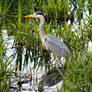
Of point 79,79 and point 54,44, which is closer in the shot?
point 79,79

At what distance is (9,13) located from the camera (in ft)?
23.1

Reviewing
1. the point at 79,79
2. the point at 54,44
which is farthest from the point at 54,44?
the point at 79,79

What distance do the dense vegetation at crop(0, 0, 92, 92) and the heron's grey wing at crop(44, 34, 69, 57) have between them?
0.11m

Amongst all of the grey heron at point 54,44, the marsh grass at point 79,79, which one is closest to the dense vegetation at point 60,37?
the marsh grass at point 79,79

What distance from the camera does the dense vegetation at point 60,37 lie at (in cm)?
296

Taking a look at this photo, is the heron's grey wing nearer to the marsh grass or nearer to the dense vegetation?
the dense vegetation

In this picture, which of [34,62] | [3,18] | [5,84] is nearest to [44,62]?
[34,62]

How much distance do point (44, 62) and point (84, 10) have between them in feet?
9.11

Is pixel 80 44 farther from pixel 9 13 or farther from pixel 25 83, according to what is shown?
pixel 9 13

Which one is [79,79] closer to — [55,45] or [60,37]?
[55,45]

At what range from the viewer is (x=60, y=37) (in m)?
4.79

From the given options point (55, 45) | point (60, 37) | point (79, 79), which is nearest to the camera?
point (79, 79)

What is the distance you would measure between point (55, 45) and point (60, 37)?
28 centimetres

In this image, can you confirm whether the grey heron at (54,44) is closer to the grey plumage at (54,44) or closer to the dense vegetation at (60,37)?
the grey plumage at (54,44)
